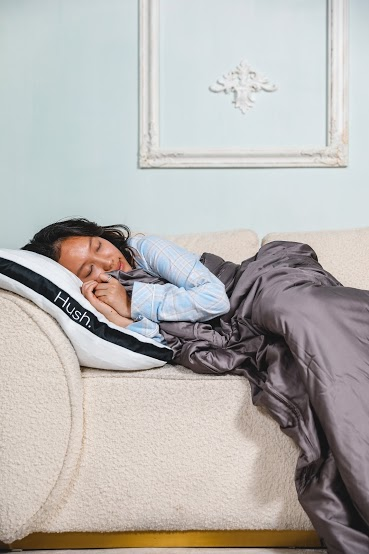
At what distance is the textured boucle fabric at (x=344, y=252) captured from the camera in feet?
6.02

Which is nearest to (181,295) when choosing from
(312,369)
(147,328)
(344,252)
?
(147,328)

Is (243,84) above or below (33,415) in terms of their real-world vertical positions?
above

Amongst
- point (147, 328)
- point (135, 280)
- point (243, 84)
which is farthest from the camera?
point (243, 84)

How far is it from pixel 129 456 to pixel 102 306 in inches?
14.5

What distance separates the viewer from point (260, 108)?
7.20 ft

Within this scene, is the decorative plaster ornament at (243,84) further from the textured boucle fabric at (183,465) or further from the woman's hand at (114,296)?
the textured boucle fabric at (183,465)

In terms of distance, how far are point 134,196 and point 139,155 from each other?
153mm

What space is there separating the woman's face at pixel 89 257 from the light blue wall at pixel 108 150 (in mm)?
616

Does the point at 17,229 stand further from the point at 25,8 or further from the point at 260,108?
the point at 260,108

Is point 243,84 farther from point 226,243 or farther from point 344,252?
point 344,252

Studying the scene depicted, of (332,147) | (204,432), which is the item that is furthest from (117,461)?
(332,147)

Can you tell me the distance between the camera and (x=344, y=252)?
1871 millimetres

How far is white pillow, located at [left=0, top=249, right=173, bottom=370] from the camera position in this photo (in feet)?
4.19

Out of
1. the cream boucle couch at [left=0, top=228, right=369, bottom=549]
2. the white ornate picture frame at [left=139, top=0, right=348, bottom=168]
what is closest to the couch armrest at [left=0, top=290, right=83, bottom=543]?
the cream boucle couch at [left=0, top=228, right=369, bottom=549]
